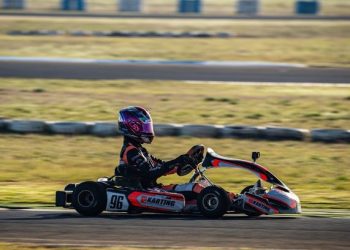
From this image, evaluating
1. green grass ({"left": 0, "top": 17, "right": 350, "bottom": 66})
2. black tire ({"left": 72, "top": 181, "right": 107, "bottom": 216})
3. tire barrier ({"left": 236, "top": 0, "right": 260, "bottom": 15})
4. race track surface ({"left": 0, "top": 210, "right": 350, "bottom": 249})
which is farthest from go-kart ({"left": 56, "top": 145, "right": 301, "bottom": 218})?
tire barrier ({"left": 236, "top": 0, "right": 260, "bottom": 15})

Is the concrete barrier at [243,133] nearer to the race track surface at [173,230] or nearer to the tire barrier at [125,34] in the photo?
the race track surface at [173,230]

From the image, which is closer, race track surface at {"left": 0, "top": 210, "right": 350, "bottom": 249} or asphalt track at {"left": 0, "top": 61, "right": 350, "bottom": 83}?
race track surface at {"left": 0, "top": 210, "right": 350, "bottom": 249}

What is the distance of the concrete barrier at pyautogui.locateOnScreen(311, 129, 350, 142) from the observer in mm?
17781

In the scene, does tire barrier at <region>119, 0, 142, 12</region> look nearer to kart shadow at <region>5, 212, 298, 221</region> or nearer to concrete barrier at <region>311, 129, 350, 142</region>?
concrete barrier at <region>311, 129, 350, 142</region>

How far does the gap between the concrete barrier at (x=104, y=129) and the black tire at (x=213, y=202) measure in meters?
7.75

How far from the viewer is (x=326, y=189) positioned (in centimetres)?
1370

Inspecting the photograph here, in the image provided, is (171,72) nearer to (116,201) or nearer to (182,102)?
(182,102)

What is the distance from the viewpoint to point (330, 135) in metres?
17.8

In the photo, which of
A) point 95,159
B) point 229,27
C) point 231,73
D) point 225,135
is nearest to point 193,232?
point 95,159

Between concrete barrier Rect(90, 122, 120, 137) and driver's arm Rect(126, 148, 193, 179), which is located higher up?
driver's arm Rect(126, 148, 193, 179)

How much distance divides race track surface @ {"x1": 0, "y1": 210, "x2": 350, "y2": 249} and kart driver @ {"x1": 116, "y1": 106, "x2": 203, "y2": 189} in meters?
0.52

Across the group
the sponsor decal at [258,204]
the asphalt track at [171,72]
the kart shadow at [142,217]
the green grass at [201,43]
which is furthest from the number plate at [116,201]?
the green grass at [201,43]

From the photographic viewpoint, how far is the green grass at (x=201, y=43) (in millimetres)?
33469

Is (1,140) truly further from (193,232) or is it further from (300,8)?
(300,8)
